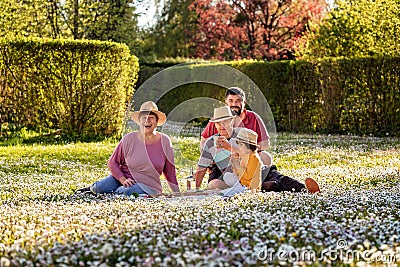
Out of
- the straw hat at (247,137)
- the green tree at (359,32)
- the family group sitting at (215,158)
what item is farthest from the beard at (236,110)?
the green tree at (359,32)

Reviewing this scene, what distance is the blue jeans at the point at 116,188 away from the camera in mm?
8625

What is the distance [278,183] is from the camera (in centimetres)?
874

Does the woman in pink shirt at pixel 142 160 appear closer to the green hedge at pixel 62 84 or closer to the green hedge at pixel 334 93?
the green hedge at pixel 62 84

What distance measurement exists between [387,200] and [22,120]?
1274 cm

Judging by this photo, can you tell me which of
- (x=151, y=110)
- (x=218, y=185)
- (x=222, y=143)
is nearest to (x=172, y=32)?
(x=151, y=110)

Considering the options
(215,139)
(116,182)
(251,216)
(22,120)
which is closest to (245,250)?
(251,216)

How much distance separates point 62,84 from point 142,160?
9.23m

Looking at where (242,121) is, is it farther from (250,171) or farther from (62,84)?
(62,84)

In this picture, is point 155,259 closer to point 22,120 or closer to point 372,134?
point 22,120

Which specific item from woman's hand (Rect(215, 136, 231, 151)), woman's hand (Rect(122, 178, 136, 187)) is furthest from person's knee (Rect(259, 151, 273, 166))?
woman's hand (Rect(122, 178, 136, 187))

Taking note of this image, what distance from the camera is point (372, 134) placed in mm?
19625

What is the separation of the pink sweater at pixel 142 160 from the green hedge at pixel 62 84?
8.96m

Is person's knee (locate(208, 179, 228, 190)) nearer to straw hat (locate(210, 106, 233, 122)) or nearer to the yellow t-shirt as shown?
the yellow t-shirt

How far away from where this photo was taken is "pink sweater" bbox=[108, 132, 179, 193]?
28.8 feet
